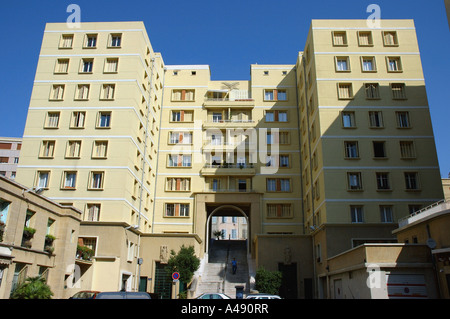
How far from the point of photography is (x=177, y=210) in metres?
45.2

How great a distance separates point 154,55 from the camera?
153ft

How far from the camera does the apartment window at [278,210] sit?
44844 mm

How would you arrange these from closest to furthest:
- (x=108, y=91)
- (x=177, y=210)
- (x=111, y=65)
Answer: (x=108, y=91)
(x=111, y=65)
(x=177, y=210)

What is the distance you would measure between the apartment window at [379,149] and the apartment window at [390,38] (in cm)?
1026

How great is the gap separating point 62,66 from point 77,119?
20.3 feet

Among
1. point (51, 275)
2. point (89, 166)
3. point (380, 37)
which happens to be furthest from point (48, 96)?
point (380, 37)

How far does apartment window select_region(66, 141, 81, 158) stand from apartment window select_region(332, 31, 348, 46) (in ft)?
86.7

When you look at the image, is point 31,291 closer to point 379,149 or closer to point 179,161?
point 179,161

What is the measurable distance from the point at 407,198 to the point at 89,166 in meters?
27.8

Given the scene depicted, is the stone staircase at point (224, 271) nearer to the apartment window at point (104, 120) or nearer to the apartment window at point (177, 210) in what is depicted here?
the apartment window at point (177, 210)

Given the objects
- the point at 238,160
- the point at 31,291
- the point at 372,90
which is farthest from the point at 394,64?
the point at 31,291

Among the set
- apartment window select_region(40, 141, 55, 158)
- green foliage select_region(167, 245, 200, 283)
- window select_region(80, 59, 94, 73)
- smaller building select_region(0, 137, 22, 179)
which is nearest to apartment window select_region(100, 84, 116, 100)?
window select_region(80, 59, 94, 73)

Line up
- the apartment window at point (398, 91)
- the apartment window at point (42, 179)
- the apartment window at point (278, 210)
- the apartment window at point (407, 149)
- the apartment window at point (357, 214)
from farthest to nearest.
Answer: the apartment window at point (278, 210) → the apartment window at point (398, 91) → the apartment window at point (42, 179) → the apartment window at point (407, 149) → the apartment window at point (357, 214)

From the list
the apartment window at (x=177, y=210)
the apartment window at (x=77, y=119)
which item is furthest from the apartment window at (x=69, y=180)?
the apartment window at (x=177, y=210)
